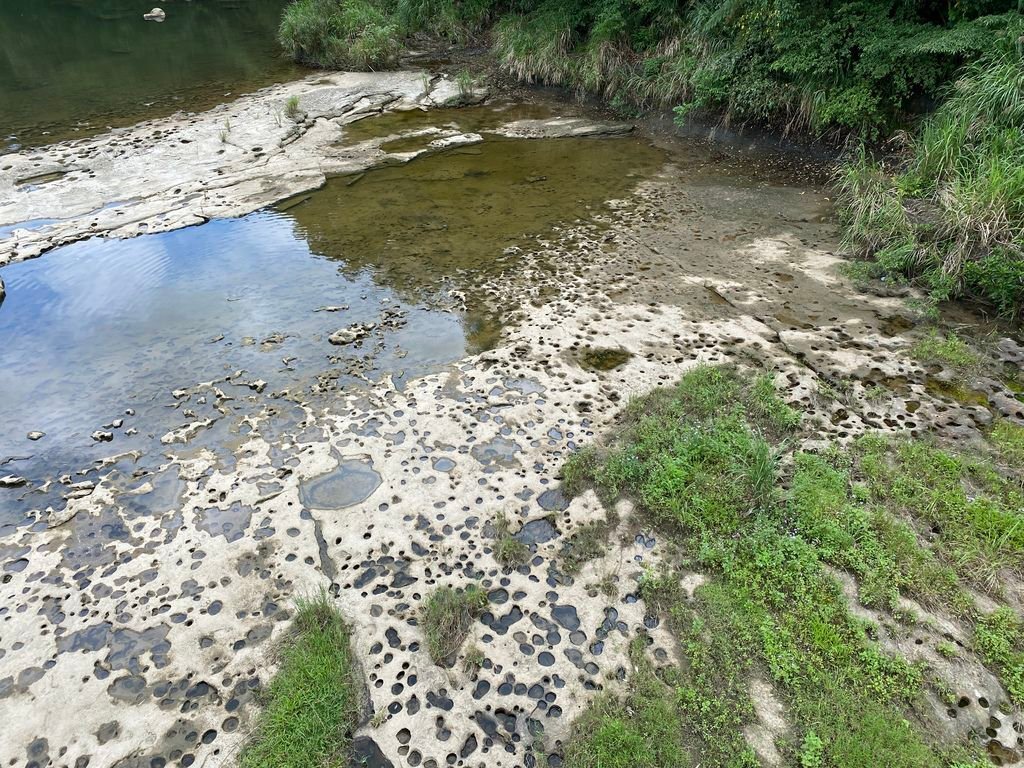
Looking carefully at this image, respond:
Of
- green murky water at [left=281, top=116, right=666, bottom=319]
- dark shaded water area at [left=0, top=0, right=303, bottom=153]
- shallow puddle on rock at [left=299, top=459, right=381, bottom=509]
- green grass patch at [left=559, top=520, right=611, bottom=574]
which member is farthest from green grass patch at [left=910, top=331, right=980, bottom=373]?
dark shaded water area at [left=0, top=0, right=303, bottom=153]

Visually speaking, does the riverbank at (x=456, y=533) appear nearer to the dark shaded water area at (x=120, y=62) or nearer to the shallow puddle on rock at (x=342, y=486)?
the shallow puddle on rock at (x=342, y=486)

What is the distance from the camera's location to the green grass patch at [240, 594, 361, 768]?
270cm

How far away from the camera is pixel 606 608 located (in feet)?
10.9

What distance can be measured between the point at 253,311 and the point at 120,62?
49.9 feet

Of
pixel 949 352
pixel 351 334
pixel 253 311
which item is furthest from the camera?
pixel 253 311

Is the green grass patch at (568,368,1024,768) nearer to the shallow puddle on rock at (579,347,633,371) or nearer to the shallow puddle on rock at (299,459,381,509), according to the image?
the shallow puddle on rock at (579,347,633,371)

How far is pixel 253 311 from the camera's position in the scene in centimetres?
616

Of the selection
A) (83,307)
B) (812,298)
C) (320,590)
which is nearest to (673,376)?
(812,298)

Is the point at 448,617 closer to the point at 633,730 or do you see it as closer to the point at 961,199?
the point at 633,730

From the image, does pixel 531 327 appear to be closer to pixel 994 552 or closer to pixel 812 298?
pixel 812 298

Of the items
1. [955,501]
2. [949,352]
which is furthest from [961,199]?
[955,501]

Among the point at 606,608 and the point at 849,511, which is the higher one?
the point at 849,511

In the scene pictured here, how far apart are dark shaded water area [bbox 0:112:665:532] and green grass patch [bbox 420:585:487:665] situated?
205 centimetres

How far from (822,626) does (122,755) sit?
130 inches
